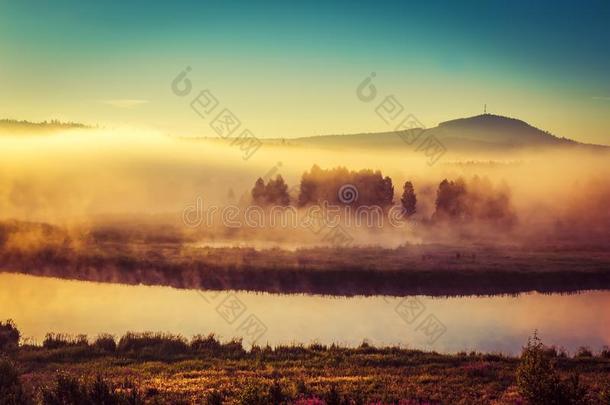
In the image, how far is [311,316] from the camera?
4353 cm

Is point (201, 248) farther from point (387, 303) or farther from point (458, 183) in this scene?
point (458, 183)

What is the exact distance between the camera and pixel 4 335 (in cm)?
3316

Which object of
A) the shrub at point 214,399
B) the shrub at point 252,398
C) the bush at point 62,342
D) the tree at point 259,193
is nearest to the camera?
the shrub at point 252,398

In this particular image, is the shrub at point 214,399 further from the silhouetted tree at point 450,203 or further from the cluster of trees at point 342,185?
the silhouetted tree at point 450,203

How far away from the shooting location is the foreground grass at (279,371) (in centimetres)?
2191

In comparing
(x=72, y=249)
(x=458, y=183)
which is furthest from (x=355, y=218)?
(x=72, y=249)

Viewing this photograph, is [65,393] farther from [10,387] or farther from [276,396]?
[276,396]

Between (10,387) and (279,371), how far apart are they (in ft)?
34.5

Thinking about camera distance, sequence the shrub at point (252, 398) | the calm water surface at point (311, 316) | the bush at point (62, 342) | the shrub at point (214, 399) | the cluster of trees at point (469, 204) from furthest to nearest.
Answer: the cluster of trees at point (469, 204), the calm water surface at point (311, 316), the bush at point (62, 342), the shrub at point (214, 399), the shrub at point (252, 398)

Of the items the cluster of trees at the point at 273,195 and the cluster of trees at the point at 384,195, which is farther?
the cluster of trees at the point at 273,195

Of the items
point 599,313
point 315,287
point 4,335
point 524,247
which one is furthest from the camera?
point 524,247

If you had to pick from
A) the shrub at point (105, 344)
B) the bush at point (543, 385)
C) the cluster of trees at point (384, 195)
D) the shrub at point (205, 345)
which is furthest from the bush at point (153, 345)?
the cluster of trees at point (384, 195)

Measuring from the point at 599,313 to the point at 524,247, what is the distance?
36.7 meters

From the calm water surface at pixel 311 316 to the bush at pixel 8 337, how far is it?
1149mm
